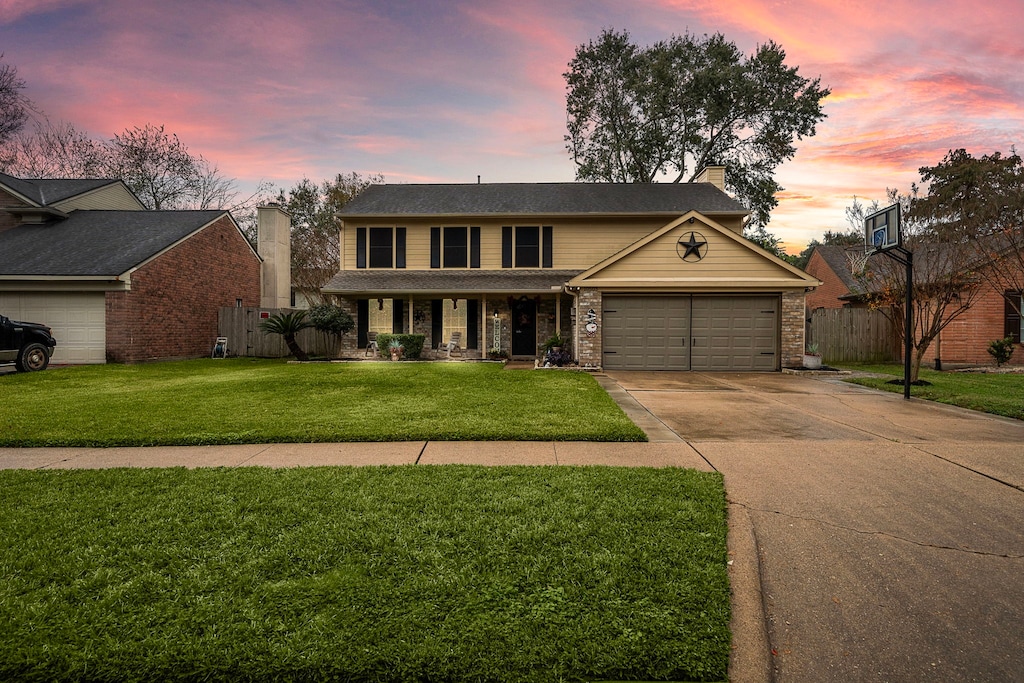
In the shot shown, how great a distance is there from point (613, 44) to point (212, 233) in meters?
24.4

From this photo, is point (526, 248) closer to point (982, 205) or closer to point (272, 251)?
point (272, 251)

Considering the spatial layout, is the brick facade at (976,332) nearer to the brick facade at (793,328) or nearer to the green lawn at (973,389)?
the green lawn at (973,389)

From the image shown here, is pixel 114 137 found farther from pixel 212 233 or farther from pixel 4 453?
pixel 4 453

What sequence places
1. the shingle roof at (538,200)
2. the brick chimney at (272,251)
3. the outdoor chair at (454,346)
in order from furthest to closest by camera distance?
the brick chimney at (272,251)
the shingle roof at (538,200)
the outdoor chair at (454,346)

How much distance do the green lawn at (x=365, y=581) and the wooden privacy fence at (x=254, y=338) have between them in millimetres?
16124

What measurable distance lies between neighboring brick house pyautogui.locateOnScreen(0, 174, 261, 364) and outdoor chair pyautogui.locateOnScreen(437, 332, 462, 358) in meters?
9.83

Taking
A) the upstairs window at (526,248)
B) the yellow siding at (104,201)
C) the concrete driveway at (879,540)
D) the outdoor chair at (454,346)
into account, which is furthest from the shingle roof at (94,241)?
the concrete driveway at (879,540)

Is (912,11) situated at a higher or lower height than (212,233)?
higher

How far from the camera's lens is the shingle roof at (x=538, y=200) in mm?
18344

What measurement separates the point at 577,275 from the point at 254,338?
13.6m

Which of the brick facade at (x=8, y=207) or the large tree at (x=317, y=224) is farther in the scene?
the large tree at (x=317, y=224)

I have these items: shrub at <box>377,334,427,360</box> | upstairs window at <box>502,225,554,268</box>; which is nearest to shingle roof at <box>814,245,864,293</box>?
upstairs window at <box>502,225,554,268</box>

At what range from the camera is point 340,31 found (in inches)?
519

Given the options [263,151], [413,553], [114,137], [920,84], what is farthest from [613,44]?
[413,553]
